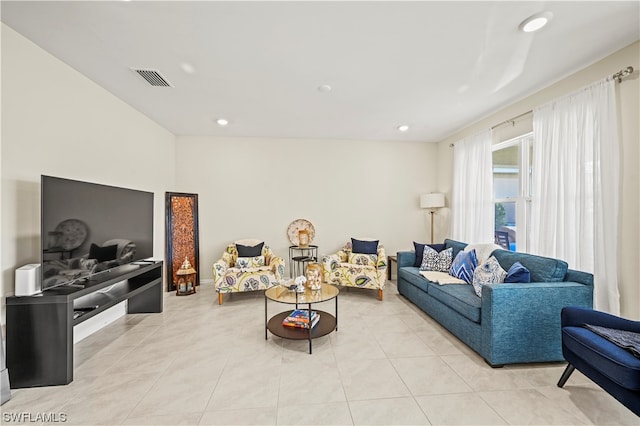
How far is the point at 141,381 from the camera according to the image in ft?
6.80

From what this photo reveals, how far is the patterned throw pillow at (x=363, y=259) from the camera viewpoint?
4.38 m

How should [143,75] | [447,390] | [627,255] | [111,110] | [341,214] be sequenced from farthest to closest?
[341,214], [111,110], [143,75], [627,255], [447,390]

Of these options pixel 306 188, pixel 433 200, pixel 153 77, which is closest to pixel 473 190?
pixel 433 200

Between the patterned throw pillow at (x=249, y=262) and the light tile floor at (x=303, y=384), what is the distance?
1.29 m

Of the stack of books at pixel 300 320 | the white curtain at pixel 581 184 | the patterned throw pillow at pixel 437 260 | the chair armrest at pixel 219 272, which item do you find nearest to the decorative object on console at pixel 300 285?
the stack of books at pixel 300 320

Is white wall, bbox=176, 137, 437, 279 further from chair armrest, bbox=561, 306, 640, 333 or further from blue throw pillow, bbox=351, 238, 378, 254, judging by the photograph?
chair armrest, bbox=561, 306, 640, 333

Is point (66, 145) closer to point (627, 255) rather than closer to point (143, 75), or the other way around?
point (143, 75)

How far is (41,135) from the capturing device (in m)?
2.29

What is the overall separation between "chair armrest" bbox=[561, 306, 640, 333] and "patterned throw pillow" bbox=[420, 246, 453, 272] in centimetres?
167

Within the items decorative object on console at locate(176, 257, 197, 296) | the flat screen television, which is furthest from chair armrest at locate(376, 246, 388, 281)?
the flat screen television

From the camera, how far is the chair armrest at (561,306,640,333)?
1800 millimetres

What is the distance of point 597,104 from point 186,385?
4176 mm

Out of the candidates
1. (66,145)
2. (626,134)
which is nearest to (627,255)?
(626,134)

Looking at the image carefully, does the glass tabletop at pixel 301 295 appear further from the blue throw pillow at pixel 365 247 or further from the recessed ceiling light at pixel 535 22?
the recessed ceiling light at pixel 535 22
